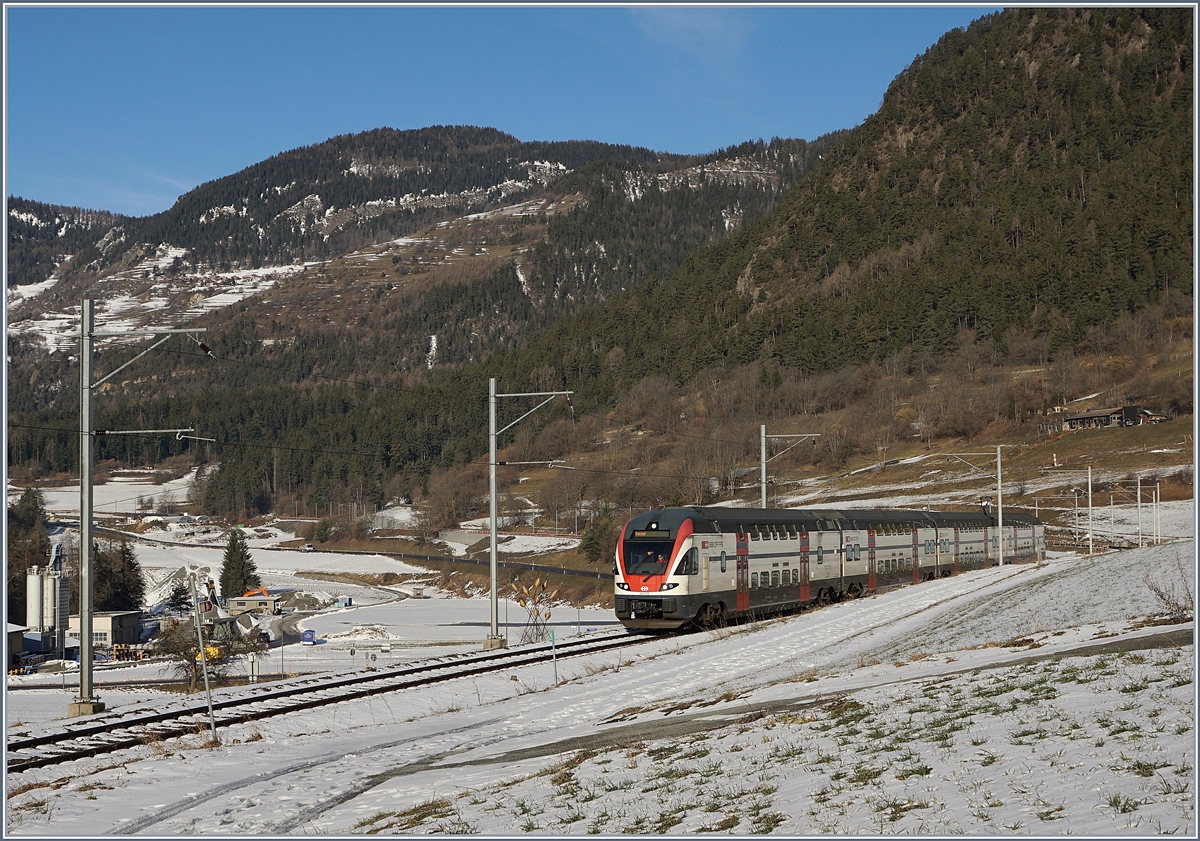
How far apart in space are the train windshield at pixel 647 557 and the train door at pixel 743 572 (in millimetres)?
3991

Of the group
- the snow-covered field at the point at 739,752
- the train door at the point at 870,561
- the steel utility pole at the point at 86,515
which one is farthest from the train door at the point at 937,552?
the steel utility pole at the point at 86,515

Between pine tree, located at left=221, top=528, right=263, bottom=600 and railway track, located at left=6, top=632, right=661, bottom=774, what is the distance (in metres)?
94.9

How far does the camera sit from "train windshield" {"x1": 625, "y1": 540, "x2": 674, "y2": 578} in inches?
1454

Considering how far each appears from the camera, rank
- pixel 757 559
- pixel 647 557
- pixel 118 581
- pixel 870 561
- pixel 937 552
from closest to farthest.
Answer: pixel 647 557 < pixel 757 559 < pixel 870 561 < pixel 937 552 < pixel 118 581

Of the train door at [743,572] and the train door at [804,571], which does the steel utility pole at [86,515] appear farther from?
the train door at [804,571]

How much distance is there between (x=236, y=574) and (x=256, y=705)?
105m

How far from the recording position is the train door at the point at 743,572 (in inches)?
1563

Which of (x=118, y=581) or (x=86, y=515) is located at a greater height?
(x=86, y=515)

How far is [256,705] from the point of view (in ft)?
80.1

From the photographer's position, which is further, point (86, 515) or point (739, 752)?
point (86, 515)

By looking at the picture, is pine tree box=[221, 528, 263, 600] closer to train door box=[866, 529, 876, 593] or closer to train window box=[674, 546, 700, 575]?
train door box=[866, 529, 876, 593]

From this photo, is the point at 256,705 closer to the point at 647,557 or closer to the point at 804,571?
the point at 647,557

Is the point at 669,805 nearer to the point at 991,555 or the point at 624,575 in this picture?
the point at 624,575

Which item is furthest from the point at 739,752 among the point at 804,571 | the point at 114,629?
the point at 114,629
